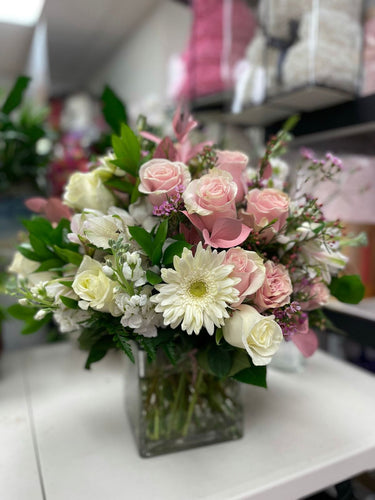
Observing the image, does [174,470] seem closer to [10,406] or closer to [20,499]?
[20,499]

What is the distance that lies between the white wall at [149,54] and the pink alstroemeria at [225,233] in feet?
4.40

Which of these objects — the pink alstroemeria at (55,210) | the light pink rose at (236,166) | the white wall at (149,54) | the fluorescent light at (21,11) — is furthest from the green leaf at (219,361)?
the fluorescent light at (21,11)

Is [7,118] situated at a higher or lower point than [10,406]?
higher

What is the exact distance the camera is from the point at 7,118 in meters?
0.94

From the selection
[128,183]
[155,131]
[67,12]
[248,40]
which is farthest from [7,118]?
[67,12]

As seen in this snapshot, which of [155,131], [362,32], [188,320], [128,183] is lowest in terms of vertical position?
[188,320]

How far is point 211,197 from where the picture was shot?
1.48ft

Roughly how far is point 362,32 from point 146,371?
0.86 m

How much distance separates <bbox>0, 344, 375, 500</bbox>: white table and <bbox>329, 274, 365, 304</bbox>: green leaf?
0.79 ft

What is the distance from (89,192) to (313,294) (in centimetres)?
36

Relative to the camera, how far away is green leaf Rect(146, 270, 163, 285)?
447 mm

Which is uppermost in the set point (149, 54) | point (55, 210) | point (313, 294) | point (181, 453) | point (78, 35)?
point (78, 35)

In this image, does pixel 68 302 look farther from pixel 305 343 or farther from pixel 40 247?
pixel 305 343

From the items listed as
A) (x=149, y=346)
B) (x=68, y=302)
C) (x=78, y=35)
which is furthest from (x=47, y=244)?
(x=78, y=35)
